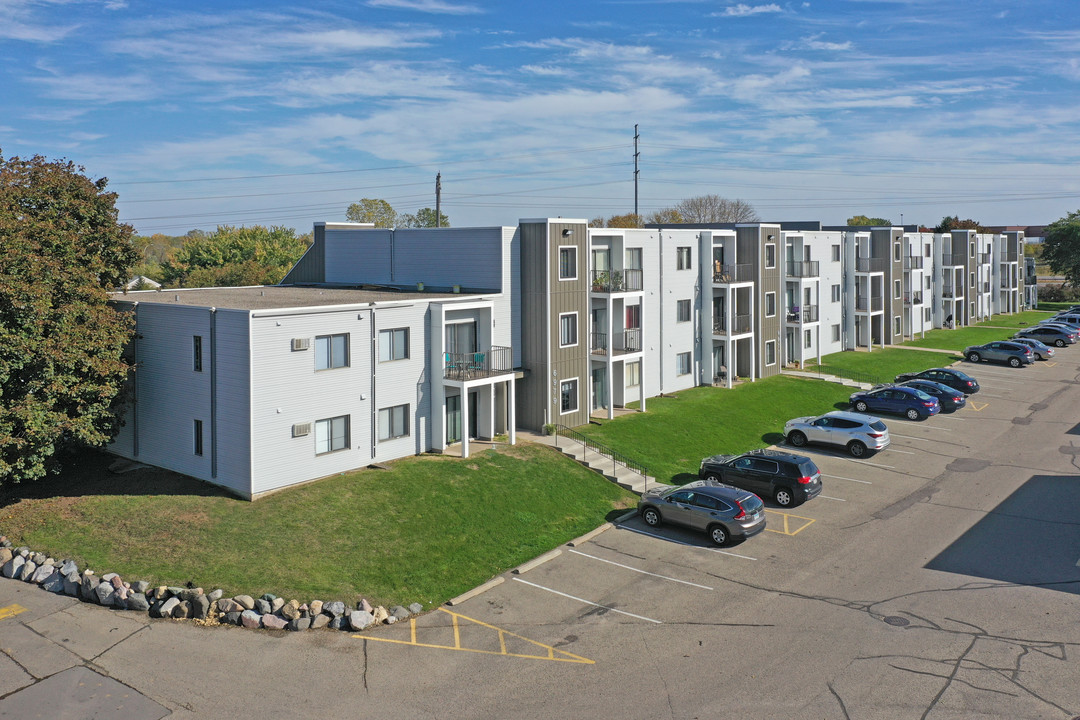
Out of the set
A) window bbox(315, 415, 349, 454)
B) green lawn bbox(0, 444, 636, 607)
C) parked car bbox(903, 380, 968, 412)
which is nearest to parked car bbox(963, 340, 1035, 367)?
parked car bbox(903, 380, 968, 412)

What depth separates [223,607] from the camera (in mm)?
19766

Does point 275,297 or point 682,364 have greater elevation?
point 275,297

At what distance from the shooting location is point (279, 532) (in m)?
23.5

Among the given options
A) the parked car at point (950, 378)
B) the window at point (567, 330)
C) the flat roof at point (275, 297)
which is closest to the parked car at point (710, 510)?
the window at point (567, 330)

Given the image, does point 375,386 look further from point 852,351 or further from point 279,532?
point 852,351

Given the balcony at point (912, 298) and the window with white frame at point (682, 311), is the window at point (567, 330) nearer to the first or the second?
the window with white frame at point (682, 311)

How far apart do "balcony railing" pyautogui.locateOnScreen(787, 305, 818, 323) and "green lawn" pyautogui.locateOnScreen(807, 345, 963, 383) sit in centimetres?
320

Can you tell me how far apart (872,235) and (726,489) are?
46213 millimetres

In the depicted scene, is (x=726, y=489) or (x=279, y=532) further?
(x=726, y=489)

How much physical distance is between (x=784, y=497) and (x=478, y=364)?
40.3 feet

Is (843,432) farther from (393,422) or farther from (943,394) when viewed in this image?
(393,422)

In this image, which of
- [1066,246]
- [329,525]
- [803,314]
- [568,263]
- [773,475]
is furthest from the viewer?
[1066,246]

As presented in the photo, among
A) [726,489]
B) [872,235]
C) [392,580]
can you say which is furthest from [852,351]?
[392,580]

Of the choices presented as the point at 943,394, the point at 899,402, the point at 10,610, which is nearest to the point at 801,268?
the point at 943,394
